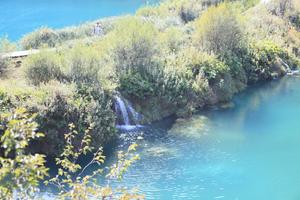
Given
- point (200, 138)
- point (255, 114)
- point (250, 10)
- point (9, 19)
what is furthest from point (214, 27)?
point (9, 19)

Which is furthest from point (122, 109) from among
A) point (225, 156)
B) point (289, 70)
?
point (289, 70)

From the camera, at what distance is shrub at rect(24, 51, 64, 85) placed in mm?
26625

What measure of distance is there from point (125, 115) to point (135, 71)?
311 centimetres

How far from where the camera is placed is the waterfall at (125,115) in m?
28.0

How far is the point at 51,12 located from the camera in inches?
2483

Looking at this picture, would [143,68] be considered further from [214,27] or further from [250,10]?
[250,10]

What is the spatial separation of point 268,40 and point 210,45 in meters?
8.46

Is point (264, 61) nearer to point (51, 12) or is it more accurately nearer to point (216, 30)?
point (216, 30)

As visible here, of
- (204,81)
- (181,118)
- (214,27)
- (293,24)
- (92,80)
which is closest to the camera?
(92,80)

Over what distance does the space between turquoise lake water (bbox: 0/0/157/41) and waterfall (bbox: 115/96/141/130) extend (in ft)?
88.6

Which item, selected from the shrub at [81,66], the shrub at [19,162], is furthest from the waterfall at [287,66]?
the shrub at [19,162]

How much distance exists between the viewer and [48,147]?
23.7 m

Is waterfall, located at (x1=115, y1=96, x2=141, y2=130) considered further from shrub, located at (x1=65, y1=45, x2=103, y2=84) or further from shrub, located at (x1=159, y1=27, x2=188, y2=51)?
shrub, located at (x1=159, y1=27, x2=188, y2=51)

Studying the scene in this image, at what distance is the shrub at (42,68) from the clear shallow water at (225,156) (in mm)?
5927
